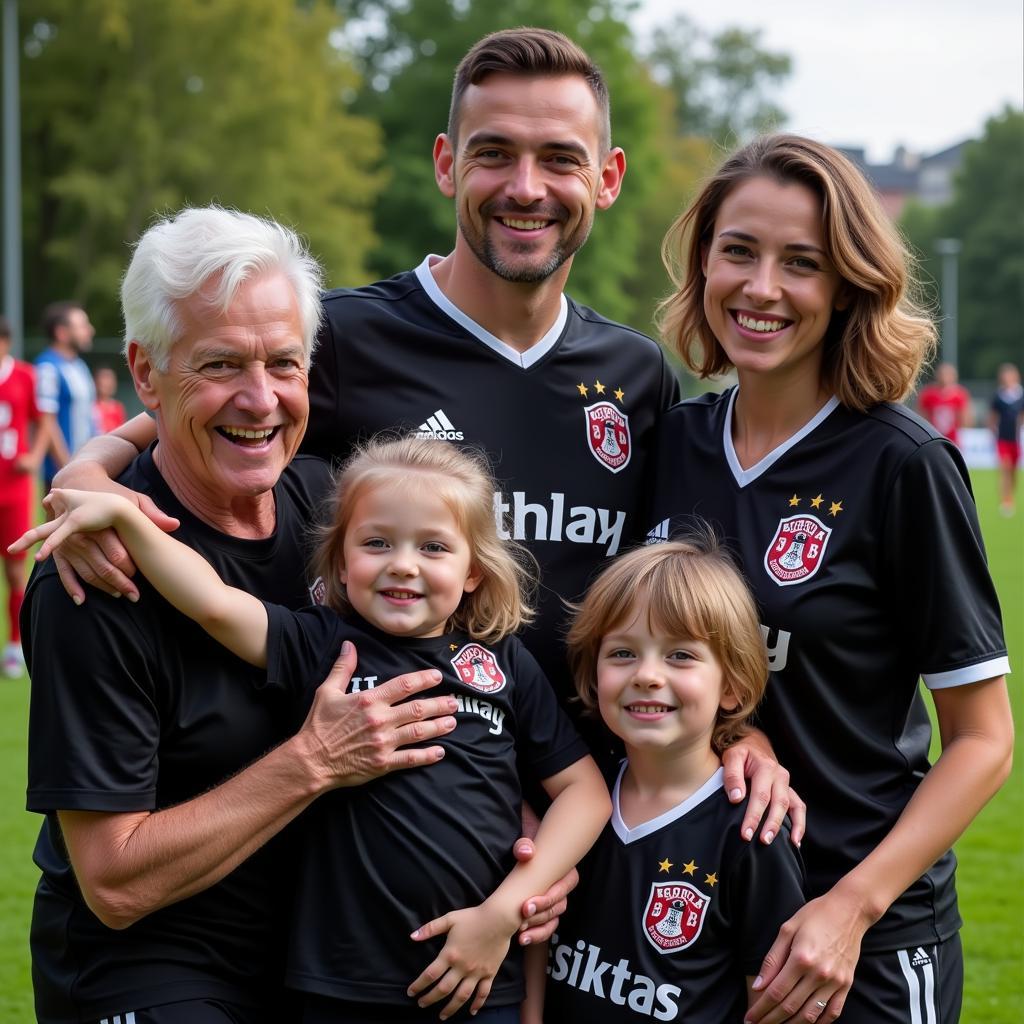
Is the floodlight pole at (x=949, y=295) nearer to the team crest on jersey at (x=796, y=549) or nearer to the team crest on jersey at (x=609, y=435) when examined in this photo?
the team crest on jersey at (x=609, y=435)

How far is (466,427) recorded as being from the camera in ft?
12.2

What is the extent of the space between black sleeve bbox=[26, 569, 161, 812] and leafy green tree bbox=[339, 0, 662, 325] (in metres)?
35.2

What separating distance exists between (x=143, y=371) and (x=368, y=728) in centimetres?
98

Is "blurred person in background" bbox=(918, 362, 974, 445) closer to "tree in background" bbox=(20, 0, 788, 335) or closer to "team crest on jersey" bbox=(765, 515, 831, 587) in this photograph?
"tree in background" bbox=(20, 0, 788, 335)

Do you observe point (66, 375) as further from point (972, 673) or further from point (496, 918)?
point (972, 673)

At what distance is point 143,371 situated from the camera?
3.06m

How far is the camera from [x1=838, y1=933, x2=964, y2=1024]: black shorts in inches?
118

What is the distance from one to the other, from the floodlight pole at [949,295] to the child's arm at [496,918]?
53.2 metres

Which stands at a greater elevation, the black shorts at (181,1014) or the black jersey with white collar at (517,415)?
the black jersey with white collar at (517,415)

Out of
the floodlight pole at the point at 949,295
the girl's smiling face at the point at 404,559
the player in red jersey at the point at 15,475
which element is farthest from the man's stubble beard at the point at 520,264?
the floodlight pole at the point at 949,295

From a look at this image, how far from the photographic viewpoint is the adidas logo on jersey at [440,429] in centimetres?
371

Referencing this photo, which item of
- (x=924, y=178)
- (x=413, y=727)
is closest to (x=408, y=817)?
(x=413, y=727)

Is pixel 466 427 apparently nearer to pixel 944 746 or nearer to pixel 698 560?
pixel 698 560

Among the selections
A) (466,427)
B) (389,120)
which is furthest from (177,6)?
(466,427)
